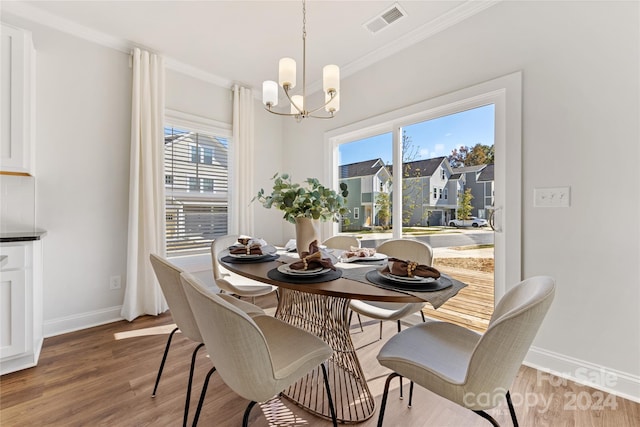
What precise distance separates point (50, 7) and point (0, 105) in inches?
38.7

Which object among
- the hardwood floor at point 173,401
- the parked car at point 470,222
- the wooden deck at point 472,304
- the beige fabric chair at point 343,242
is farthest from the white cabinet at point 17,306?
the parked car at point 470,222

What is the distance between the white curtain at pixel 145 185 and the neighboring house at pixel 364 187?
2.10 m

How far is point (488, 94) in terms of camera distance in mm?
2090

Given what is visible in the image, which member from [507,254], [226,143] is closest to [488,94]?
[507,254]

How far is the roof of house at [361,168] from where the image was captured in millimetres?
3068

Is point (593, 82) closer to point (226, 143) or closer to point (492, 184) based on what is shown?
point (492, 184)

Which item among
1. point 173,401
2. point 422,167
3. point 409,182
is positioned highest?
point 422,167

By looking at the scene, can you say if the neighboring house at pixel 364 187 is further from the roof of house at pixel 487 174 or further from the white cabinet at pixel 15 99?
the white cabinet at pixel 15 99

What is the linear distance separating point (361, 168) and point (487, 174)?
1370 millimetres

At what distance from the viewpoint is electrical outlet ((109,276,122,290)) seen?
2697 millimetres

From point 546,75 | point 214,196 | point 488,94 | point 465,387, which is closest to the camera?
point 465,387

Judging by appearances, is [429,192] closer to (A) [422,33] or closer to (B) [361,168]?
(B) [361,168]

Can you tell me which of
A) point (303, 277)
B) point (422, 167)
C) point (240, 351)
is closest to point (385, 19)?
point (422, 167)

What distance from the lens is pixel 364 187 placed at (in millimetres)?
3184
